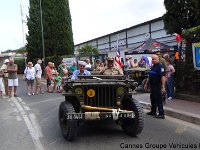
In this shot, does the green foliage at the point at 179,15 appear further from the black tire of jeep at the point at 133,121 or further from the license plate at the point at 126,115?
the license plate at the point at 126,115

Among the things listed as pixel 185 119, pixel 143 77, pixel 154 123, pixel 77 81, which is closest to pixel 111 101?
pixel 77 81

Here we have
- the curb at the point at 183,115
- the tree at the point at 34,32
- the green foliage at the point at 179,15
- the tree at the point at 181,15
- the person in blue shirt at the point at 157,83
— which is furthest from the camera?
the tree at the point at 34,32

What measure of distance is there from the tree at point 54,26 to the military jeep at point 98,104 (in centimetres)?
3434

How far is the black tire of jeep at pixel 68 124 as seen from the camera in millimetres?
8023

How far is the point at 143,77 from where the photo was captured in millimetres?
18984

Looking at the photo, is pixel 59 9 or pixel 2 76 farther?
pixel 59 9

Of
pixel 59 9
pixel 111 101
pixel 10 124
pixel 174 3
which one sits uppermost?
pixel 59 9

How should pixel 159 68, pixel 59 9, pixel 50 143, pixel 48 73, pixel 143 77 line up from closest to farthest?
pixel 50 143 → pixel 159 68 → pixel 143 77 → pixel 48 73 → pixel 59 9

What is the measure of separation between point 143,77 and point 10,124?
31.5 ft

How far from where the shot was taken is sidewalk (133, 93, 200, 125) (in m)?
10.6

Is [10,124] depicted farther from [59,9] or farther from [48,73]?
[59,9]

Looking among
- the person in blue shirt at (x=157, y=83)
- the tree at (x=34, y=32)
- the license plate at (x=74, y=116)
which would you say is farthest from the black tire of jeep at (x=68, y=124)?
the tree at (x=34, y=32)

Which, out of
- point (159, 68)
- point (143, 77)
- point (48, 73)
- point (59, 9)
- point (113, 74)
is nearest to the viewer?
point (113, 74)

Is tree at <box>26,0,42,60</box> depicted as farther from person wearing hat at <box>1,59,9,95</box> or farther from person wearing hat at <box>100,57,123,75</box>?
person wearing hat at <box>100,57,123,75</box>
